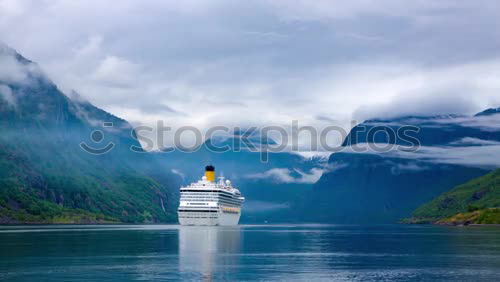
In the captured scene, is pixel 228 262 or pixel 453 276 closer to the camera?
pixel 453 276

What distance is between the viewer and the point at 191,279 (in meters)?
92.4

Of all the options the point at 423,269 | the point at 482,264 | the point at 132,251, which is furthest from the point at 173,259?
the point at 482,264

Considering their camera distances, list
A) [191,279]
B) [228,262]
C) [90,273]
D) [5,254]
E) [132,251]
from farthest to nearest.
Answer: [132,251], [5,254], [228,262], [90,273], [191,279]

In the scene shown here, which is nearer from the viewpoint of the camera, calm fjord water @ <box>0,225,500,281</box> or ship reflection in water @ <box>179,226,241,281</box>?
calm fjord water @ <box>0,225,500,281</box>

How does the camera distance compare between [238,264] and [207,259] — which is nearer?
[238,264]

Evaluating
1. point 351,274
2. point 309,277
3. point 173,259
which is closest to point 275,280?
point 309,277

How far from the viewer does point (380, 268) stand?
110438mm

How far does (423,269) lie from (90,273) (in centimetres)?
5072

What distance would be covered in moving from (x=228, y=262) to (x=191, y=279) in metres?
26.5

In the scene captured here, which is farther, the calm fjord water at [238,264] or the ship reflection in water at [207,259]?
the ship reflection in water at [207,259]

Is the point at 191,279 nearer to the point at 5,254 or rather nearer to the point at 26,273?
the point at 26,273

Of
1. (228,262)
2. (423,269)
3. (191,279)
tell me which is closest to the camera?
(191,279)

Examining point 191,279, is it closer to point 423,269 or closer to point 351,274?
point 351,274

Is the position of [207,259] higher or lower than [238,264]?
higher
